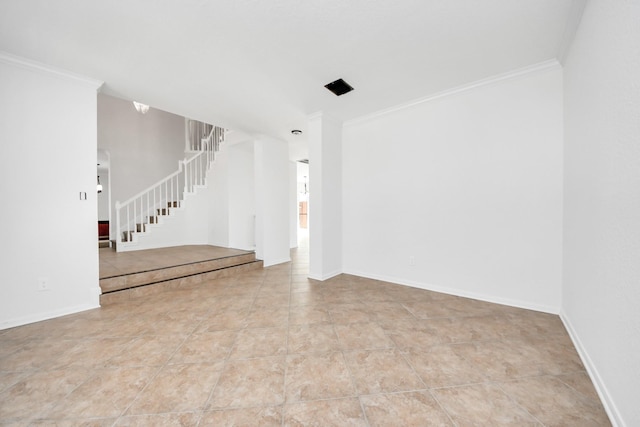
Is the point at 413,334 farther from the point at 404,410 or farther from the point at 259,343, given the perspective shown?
the point at 259,343

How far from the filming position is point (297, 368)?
5.39 ft

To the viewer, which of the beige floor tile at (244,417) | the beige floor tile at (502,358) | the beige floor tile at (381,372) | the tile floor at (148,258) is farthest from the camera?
the tile floor at (148,258)

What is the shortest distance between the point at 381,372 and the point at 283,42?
8.99ft

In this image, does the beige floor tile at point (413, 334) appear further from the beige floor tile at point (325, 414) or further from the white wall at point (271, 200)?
the white wall at point (271, 200)

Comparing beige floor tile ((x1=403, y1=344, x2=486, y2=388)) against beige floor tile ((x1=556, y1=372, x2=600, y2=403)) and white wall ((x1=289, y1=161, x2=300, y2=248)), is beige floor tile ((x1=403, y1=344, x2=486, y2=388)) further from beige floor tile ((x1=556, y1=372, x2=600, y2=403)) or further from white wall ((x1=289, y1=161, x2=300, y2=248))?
white wall ((x1=289, y1=161, x2=300, y2=248))

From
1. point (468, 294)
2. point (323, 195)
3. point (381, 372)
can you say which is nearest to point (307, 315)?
point (381, 372)

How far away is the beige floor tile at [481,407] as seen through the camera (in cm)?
122

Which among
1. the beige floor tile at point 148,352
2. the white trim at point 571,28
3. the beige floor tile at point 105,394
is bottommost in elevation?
the beige floor tile at point 148,352

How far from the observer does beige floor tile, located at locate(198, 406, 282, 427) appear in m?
1.21

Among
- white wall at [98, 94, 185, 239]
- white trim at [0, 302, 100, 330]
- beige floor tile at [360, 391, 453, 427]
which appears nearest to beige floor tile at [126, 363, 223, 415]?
beige floor tile at [360, 391, 453, 427]

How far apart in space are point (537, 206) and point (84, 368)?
4172 millimetres

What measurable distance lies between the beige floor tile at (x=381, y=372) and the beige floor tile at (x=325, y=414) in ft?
0.48

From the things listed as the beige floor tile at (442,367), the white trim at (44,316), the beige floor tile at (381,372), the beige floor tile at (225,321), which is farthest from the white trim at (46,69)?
the beige floor tile at (442,367)

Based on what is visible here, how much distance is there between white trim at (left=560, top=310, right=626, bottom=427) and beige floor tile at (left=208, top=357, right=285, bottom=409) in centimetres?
170
